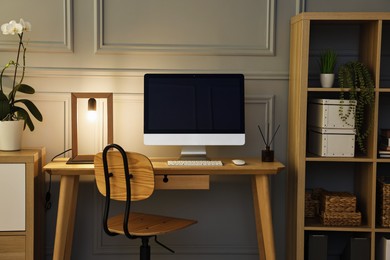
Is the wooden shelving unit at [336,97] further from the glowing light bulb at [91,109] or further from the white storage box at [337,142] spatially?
the glowing light bulb at [91,109]

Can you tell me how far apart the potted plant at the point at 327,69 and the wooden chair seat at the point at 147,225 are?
44.3 inches

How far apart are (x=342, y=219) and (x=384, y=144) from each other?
495mm

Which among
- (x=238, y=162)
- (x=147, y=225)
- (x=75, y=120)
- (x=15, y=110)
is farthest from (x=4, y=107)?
(x=238, y=162)

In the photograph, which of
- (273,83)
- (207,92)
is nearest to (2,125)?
(207,92)

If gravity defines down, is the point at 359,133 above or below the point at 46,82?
below

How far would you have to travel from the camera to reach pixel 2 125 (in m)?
3.65

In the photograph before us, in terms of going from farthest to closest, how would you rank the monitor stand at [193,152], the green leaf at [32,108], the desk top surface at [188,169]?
the monitor stand at [193,152] → the green leaf at [32,108] → the desk top surface at [188,169]

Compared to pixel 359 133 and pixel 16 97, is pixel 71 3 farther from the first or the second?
pixel 359 133

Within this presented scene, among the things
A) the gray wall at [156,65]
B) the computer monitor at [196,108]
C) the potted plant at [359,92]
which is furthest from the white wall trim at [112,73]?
the potted plant at [359,92]

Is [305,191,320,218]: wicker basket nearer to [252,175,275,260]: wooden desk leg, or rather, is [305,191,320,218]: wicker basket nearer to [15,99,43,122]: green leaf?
[252,175,275,260]: wooden desk leg

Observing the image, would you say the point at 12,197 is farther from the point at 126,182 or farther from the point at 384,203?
the point at 384,203

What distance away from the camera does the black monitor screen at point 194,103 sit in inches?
150

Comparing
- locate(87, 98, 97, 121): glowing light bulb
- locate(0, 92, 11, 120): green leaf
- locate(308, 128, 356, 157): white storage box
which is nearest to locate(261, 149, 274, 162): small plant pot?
locate(308, 128, 356, 157): white storage box

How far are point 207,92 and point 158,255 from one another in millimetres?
1069
